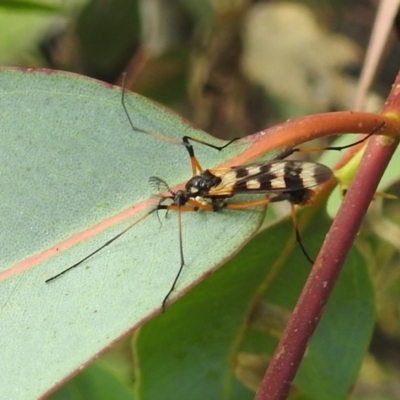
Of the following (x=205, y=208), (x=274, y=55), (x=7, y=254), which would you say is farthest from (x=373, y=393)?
(x=7, y=254)

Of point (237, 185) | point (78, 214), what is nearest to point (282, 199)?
point (237, 185)

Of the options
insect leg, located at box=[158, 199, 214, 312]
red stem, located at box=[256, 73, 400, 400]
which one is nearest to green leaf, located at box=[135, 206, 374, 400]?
insect leg, located at box=[158, 199, 214, 312]

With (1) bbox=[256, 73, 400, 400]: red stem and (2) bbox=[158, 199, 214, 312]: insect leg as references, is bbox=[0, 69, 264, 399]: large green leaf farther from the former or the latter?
(1) bbox=[256, 73, 400, 400]: red stem

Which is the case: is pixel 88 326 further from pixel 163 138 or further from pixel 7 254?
pixel 163 138

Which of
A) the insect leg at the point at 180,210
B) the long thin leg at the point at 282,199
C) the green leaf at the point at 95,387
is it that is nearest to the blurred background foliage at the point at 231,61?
the green leaf at the point at 95,387

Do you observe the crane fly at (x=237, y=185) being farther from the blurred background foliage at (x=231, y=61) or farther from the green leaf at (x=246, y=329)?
the blurred background foliage at (x=231, y=61)
